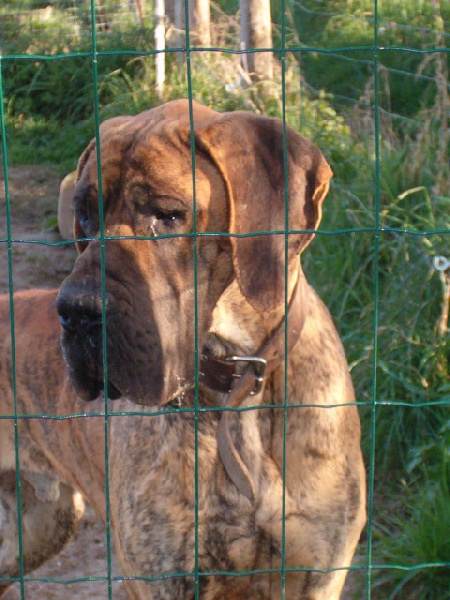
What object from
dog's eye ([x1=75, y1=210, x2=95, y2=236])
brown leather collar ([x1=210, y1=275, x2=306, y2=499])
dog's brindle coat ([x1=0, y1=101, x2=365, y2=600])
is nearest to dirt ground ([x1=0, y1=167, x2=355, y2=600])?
dog's eye ([x1=75, y1=210, x2=95, y2=236])

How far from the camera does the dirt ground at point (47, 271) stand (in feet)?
12.3

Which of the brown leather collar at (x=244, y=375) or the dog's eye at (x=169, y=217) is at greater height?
the dog's eye at (x=169, y=217)

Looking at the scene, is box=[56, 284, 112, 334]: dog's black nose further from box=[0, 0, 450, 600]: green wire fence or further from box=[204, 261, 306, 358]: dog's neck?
box=[0, 0, 450, 600]: green wire fence

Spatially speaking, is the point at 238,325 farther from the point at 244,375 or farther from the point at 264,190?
the point at 264,190

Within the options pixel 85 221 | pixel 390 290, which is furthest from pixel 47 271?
pixel 85 221

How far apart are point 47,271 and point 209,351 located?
3.60 metres

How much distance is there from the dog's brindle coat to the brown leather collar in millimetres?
20

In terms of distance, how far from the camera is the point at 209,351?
2.63 meters

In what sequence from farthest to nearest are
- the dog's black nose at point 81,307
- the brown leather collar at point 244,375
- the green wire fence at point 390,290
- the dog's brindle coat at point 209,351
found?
the green wire fence at point 390,290
the brown leather collar at point 244,375
the dog's brindle coat at point 209,351
the dog's black nose at point 81,307

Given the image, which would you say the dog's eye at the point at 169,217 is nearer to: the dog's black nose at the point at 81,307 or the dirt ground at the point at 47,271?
the dog's black nose at the point at 81,307

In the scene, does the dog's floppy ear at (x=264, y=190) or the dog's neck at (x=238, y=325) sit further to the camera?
the dog's neck at (x=238, y=325)

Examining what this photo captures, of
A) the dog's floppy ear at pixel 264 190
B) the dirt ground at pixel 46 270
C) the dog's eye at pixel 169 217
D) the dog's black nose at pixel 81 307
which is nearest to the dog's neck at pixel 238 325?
the dog's floppy ear at pixel 264 190

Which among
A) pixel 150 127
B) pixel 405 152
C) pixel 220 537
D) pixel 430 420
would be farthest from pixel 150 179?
pixel 405 152

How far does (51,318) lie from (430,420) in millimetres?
1540
